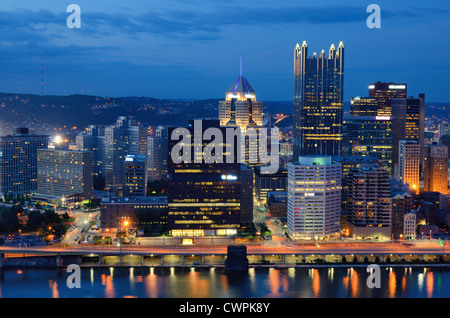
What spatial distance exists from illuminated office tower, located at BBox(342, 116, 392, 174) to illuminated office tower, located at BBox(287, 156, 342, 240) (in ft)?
48.5

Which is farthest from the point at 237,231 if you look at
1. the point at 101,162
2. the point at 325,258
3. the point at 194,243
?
the point at 101,162

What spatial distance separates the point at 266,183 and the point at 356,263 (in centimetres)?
1202

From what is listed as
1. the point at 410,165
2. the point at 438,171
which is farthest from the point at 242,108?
the point at 438,171

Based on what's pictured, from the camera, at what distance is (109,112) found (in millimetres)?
69812

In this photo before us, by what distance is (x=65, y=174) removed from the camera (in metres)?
37.7

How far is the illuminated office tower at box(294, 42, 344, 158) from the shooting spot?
40.8 metres

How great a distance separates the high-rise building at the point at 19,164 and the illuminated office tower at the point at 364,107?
20.9 m

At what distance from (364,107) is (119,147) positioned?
16.9 metres

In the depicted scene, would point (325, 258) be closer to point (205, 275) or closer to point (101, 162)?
point (205, 275)

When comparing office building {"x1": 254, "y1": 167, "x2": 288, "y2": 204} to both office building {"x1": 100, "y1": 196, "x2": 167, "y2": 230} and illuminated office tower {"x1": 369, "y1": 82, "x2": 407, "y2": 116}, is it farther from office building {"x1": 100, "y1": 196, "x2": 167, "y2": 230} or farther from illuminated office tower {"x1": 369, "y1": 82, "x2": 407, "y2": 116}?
illuminated office tower {"x1": 369, "y1": 82, "x2": 407, "y2": 116}

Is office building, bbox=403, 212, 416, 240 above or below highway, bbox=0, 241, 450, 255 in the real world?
above

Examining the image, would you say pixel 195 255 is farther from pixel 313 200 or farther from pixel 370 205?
pixel 370 205

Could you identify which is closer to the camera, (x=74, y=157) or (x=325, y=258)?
(x=325, y=258)

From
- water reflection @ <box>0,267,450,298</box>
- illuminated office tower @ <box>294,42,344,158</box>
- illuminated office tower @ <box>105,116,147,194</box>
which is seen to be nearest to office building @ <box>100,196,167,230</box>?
water reflection @ <box>0,267,450,298</box>
